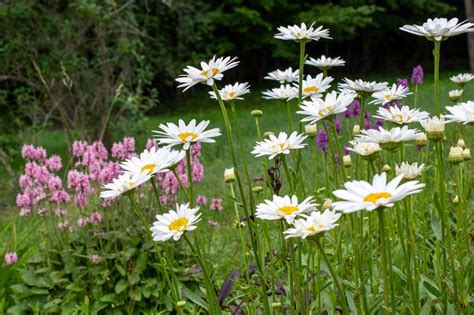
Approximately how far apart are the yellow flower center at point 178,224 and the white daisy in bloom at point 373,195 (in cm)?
40

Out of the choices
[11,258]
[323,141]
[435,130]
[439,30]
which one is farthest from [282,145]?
[11,258]

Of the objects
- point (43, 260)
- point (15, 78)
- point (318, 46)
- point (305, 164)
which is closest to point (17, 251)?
point (43, 260)

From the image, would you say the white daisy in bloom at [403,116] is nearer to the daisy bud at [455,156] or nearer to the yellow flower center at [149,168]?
the daisy bud at [455,156]

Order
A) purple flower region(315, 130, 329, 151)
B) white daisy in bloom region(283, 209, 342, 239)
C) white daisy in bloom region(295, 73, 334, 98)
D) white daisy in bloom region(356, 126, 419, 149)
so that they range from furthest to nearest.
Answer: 1. purple flower region(315, 130, 329, 151)
2. white daisy in bloom region(295, 73, 334, 98)
3. white daisy in bloom region(356, 126, 419, 149)
4. white daisy in bloom region(283, 209, 342, 239)

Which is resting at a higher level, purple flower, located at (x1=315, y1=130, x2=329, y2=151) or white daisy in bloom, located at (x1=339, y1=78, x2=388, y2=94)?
white daisy in bloom, located at (x1=339, y1=78, x2=388, y2=94)

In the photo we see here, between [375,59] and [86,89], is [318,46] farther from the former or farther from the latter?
[86,89]

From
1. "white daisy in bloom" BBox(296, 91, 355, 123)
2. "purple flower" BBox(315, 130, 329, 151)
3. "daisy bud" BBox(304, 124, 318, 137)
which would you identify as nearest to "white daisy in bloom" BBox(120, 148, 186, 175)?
"white daisy in bloom" BBox(296, 91, 355, 123)

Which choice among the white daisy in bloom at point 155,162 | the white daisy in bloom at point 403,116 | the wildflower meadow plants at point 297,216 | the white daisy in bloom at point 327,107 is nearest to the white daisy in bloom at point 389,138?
the wildflower meadow plants at point 297,216

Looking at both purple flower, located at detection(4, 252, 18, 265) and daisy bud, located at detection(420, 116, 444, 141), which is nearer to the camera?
daisy bud, located at detection(420, 116, 444, 141)

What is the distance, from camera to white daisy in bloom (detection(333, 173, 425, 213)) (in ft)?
3.46

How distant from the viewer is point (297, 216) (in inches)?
59.8

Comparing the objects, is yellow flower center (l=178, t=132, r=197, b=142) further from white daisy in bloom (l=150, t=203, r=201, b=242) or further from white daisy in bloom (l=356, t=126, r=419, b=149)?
white daisy in bloom (l=356, t=126, r=419, b=149)

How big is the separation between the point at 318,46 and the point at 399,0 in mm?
3635

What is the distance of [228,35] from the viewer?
700 inches
